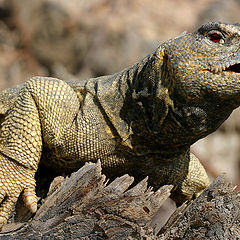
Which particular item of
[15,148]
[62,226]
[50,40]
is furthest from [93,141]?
[50,40]

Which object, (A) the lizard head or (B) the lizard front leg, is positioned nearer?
(A) the lizard head

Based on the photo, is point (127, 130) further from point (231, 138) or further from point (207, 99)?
point (231, 138)

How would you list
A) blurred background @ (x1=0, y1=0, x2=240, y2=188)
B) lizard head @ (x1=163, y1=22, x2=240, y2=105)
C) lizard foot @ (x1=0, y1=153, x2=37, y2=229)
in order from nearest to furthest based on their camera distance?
lizard head @ (x1=163, y1=22, x2=240, y2=105) < lizard foot @ (x1=0, y1=153, x2=37, y2=229) < blurred background @ (x1=0, y1=0, x2=240, y2=188)

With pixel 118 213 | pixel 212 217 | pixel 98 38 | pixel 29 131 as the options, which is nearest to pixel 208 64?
pixel 212 217

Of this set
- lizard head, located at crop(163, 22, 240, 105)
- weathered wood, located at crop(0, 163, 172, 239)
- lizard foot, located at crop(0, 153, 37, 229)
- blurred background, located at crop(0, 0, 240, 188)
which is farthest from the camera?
blurred background, located at crop(0, 0, 240, 188)

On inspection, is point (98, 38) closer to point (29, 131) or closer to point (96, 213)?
point (29, 131)

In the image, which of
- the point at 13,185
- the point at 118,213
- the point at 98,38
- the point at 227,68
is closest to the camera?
the point at 118,213

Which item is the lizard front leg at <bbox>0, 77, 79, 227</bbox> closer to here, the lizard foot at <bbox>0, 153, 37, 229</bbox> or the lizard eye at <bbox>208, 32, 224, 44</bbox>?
the lizard foot at <bbox>0, 153, 37, 229</bbox>

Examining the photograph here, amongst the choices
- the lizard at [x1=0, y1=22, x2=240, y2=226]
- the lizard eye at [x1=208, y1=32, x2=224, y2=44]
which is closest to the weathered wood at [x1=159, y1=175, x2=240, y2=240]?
the lizard at [x1=0, y1=22, x2=240, y2=226]
